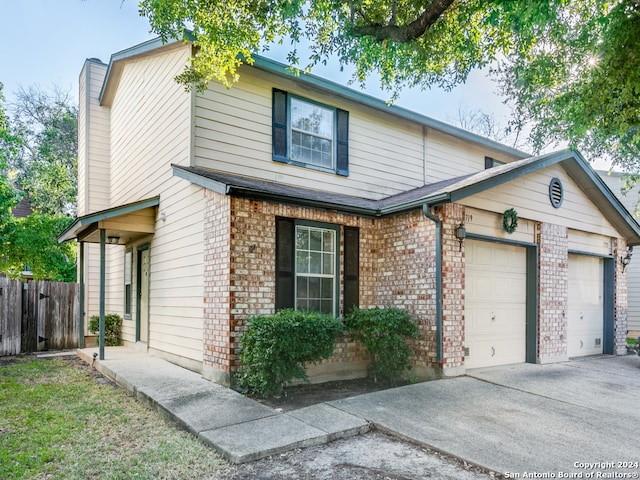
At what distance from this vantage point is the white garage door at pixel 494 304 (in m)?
7.61

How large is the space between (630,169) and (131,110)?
51.0 feet

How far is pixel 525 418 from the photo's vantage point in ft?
16.7

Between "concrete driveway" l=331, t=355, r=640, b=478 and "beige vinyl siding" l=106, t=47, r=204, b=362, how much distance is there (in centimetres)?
353

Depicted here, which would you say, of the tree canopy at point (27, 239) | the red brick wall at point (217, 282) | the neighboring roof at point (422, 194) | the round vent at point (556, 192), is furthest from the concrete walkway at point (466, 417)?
the tree canopy at point (27, 239)

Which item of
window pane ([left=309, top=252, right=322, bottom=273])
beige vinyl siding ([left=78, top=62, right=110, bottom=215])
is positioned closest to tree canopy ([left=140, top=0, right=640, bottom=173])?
window pane ([left=309, top=252, right=322, bottom=273])

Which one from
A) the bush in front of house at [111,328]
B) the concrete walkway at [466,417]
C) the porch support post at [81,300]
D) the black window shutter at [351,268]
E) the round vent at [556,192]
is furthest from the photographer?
the bush in front of house at [111,328]

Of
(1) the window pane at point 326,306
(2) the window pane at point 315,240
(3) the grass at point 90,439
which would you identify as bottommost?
(3) the grass at point 90,439

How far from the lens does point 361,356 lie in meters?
7.71

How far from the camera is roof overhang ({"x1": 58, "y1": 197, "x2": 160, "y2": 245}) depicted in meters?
8.00

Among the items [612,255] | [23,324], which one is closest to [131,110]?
[23,324]

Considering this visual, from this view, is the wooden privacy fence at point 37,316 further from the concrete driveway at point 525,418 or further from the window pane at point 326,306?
the concrete driveway at point 525,418

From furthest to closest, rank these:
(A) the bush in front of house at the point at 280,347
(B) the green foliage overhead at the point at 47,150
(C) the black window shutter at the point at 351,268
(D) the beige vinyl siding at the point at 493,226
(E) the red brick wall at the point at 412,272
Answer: (B) the green foliage overhead at the point at 47,150 → (C) the black window shutter at the point at 351,268 → (D) the beige vinyl siding at the point at 493,226 → (E) the red brick wall at the point at 412,272 → (A) the bush in front of house at the point at 280,347

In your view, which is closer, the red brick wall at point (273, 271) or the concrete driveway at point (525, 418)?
the concrete driveway at point (525, 418)

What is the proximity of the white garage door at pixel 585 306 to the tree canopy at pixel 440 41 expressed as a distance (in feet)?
9.10
